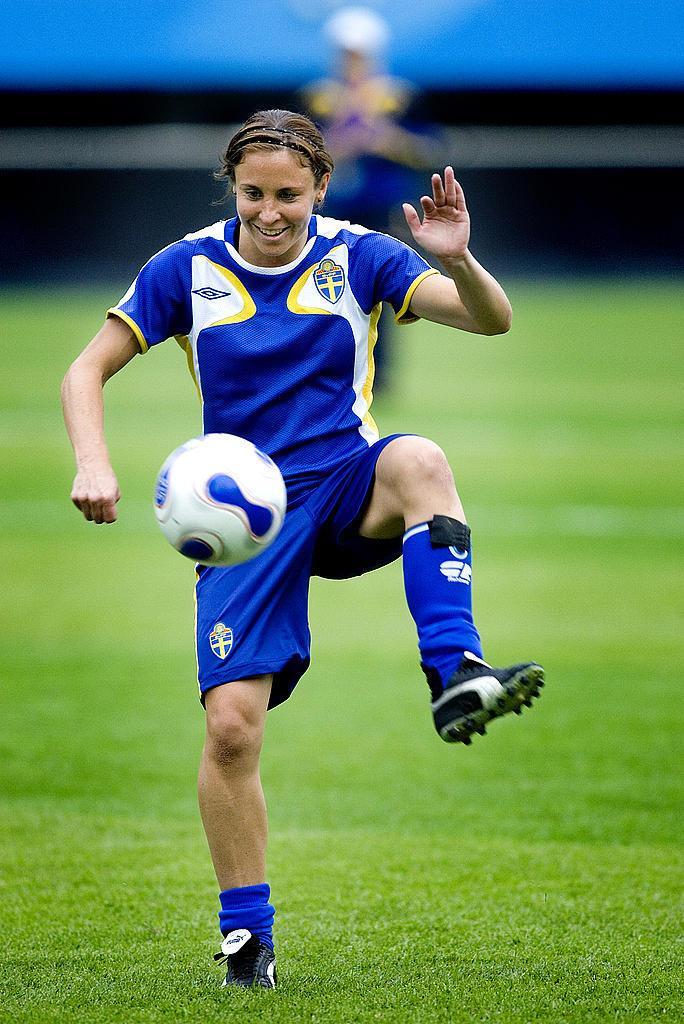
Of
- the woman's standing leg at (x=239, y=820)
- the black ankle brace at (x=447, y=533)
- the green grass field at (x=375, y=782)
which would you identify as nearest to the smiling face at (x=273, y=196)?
the black ankle brace at (x=447, y=533)

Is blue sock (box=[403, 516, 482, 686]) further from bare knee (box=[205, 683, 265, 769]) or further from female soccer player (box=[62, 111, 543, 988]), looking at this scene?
bare knee (box=[205, 683, 265, 769])

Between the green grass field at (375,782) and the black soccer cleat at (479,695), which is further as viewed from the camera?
the green grass field at (375,782)

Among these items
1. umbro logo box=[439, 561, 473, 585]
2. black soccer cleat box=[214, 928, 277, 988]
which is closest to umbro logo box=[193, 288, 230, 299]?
umbro logo box=[439, 561, 473, 585]

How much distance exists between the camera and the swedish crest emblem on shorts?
13.2 ft

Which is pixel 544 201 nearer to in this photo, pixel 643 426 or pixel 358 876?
pixel 643 426

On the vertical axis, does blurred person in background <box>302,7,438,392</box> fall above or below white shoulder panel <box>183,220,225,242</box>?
above

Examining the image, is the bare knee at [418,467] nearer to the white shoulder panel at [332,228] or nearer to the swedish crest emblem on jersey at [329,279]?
the swedish crest emblem on jersey at [329,279]

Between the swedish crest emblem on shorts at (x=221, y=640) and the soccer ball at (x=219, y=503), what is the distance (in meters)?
0.24

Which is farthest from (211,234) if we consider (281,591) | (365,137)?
(365,137)

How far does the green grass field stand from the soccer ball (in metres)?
1.15

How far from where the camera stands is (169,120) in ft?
77.2

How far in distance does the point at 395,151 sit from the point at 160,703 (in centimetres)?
1009

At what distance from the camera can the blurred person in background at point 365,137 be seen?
1636 centimetres

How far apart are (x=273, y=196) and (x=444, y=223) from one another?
0.45 m
